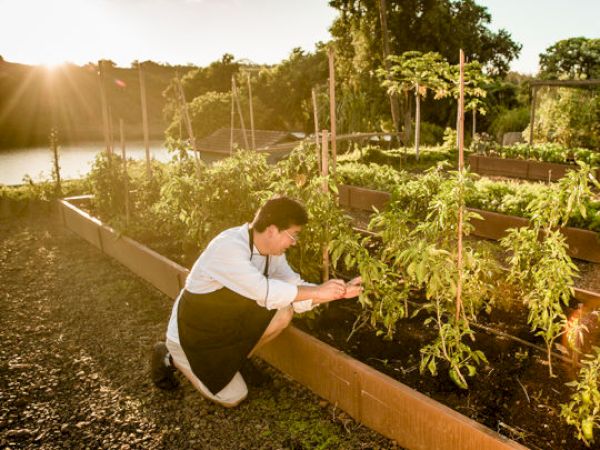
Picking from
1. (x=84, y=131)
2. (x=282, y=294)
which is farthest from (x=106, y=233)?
(x=84, y=131)

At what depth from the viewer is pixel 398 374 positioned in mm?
3057

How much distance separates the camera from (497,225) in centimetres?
625

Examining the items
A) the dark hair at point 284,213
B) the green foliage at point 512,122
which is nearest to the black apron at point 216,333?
the dark hair at point 284,213

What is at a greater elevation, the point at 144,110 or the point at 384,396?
the point at 144,110

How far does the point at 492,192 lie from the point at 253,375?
4993 millimetres

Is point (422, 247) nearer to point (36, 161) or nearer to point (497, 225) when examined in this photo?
point (497, 225)

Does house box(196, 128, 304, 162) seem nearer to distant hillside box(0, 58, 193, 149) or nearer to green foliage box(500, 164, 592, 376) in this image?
green foliage box(500, 164, 592, 376)

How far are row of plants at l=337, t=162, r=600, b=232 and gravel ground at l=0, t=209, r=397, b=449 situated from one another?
6.07 ft

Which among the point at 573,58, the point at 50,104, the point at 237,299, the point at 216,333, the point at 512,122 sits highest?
the point at 573,58

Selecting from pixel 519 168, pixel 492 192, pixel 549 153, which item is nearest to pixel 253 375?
pixel 492 192

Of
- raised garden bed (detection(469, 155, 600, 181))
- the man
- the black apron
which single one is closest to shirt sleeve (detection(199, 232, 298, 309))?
the man

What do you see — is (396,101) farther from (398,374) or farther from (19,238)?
(398,374)

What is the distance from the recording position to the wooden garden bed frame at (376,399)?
233cm

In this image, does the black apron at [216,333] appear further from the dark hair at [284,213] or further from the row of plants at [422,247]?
the row of plants at [422,247]
